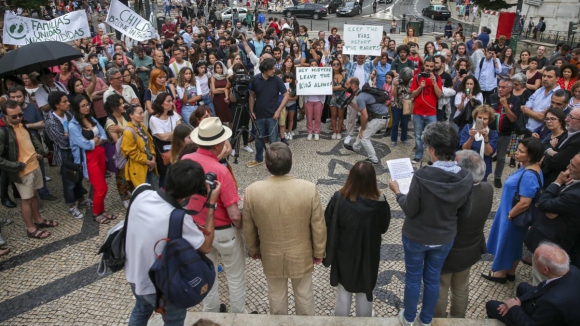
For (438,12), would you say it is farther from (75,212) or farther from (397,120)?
(75,212)

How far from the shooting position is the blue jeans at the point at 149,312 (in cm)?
277

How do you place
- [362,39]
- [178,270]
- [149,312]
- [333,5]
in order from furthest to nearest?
[333,5] → [362,39] → [149,312] → [178,270]

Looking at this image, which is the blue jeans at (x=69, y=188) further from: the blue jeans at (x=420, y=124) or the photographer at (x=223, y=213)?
the blue jeans at (x=420, y=124)

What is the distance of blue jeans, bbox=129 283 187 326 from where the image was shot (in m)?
2.77

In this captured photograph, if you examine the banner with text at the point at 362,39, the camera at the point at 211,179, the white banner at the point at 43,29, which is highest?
the white banner at the point at 43,29

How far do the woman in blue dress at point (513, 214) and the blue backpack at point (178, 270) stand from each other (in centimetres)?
310

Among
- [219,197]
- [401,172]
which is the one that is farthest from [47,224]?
[401,172]

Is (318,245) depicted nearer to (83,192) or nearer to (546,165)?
(546,165)

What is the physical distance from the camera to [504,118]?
20.7 feet

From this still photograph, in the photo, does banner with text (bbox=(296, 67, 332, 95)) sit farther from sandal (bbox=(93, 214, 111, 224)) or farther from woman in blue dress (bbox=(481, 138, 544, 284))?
woman in blue dress (bbox=(481, 138, 544, 284))

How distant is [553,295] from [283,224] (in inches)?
80.1

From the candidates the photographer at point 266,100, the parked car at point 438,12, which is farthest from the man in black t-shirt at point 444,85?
the parked car at point 438,12

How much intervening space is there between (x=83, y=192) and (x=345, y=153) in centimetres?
458

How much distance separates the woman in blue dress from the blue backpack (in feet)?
10.2
